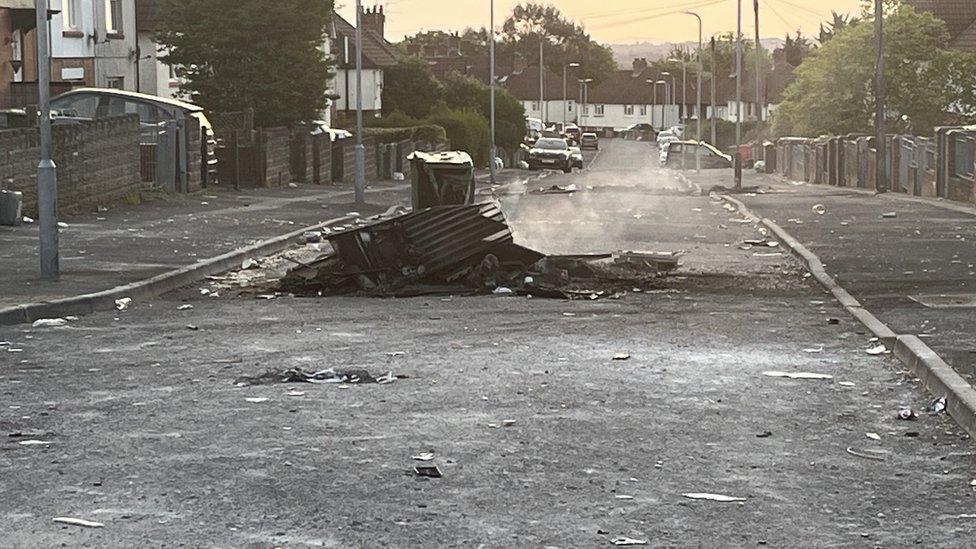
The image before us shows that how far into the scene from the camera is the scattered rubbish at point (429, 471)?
7.75 metres

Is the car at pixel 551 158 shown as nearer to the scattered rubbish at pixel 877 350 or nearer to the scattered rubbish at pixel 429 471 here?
the scattered rubbish at pixel 877 350

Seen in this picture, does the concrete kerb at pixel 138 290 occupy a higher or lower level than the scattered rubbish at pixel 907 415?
higher

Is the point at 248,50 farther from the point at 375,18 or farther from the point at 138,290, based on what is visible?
the point at 375,18

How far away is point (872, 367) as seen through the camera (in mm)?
11602

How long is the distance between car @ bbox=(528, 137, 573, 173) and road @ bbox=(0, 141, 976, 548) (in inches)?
2773

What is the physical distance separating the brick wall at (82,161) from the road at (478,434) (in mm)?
11505

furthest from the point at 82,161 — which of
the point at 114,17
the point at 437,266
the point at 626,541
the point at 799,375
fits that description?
the point at 114,17

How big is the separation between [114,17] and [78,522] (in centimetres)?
5227

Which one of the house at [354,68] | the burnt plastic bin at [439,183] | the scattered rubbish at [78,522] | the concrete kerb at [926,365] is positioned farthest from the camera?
the house at [354,68]

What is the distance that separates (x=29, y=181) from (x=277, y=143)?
1681cm

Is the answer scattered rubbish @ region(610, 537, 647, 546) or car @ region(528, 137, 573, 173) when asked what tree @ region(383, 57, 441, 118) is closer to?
car @ region(528, 137, 573, 173)

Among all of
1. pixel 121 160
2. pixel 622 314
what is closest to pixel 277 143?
pixel 121 160

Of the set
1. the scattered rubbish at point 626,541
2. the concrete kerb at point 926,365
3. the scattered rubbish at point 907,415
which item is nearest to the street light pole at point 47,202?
the concrete kerb at point 926,365

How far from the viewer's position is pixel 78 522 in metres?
6.84
